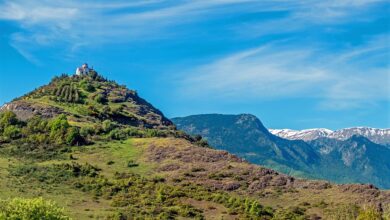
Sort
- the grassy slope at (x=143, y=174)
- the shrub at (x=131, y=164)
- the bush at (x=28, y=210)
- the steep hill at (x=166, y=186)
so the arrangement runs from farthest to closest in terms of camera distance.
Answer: the shrub at (x=131, y=164)
the grassy slope at (x=143, y=174)
the steep hill at (x=166, y=186)
the bush at (x=28, y=210)

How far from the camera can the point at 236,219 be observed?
14188cm

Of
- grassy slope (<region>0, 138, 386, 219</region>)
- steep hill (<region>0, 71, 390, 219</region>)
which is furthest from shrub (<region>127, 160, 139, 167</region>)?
grassy slope (<region>0, 138, 386, 219</region>)

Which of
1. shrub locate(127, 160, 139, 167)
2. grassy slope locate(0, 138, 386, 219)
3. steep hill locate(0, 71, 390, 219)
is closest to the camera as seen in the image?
steep hill locate(0, 71, 390, 219)

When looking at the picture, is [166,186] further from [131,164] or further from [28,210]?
[28,210]

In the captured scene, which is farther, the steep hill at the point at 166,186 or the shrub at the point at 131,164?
the shrub at the point at 131,164

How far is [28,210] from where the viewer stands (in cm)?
9462

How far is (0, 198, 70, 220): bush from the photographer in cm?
9400

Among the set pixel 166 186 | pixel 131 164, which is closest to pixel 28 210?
pixel 166 186

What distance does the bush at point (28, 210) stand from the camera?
308ft

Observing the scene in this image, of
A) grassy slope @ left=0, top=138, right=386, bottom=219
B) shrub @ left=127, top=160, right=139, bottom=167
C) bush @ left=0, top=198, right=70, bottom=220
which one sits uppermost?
shrub @ left=127, top=160, right=139, bottom=167

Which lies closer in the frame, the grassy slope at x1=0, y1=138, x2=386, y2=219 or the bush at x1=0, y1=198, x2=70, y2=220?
the bush at x1=0, y1=198, x2=70, y2=220

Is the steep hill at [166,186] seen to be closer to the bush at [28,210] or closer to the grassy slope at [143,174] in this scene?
the grassy slope at [143,174]

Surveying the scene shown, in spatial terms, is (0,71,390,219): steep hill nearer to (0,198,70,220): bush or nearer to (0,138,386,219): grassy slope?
(0,138,386,219): grassy slope

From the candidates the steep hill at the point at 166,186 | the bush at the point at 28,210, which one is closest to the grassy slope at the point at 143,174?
the steep hill at the point at 166,186
